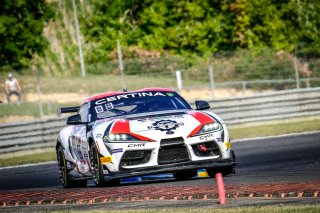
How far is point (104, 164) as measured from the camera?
45.6ft

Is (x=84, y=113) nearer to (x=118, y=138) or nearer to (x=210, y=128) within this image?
(x=118, y=138)

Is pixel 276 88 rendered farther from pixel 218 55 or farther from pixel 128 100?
pixel 128 100

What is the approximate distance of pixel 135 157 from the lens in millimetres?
13742

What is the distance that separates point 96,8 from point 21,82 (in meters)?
26.8

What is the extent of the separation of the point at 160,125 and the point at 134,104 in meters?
1.46

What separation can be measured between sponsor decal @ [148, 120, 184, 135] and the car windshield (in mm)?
1120

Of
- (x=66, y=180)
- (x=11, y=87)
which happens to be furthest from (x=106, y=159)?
(x=11, y=87)

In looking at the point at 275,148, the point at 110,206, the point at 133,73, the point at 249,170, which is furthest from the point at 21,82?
the point at 110,206

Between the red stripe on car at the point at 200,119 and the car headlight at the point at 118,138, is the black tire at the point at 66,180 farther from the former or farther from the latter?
the red stripe on car at the point at 200,119

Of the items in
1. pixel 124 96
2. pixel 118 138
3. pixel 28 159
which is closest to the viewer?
pixel 118 138

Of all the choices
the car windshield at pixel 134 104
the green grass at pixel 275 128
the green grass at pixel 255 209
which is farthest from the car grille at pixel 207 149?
the green grass at pixel 275 128

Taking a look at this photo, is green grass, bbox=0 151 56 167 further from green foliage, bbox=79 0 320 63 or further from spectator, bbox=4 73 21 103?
green foliage, bbox=79 0 320 63

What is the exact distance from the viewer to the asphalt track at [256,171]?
13938mm

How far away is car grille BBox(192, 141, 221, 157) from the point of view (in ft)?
45.2
